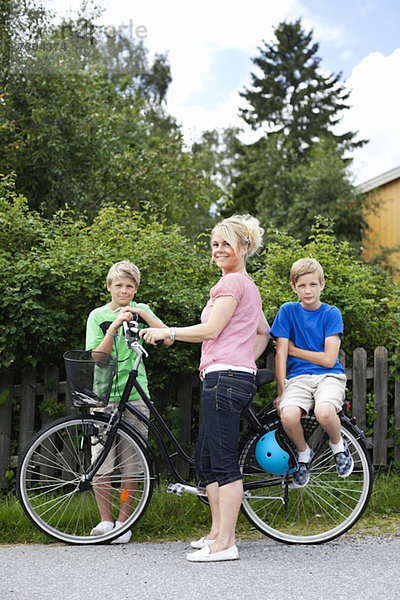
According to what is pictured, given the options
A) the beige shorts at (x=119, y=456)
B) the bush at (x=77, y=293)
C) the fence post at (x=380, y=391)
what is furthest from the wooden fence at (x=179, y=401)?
the beige shorts at (x=119, y=456)

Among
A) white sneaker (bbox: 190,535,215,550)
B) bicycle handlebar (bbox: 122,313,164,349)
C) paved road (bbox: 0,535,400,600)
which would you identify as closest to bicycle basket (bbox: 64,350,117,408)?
bicycle handlebar (bbox: 122,313,164,349)

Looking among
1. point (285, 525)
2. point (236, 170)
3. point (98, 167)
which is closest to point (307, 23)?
point (236, 170)

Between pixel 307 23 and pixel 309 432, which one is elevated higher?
pixel 307 23

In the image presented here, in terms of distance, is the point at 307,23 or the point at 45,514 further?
the point at 307,23

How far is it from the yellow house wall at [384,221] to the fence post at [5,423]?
15.9m

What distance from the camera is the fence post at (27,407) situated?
16.2ft

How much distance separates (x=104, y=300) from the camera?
492 centimetres

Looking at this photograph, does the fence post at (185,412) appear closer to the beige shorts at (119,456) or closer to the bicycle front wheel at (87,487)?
the bicycle front wheel at (87,487)

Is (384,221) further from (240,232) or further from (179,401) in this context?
(240,232)

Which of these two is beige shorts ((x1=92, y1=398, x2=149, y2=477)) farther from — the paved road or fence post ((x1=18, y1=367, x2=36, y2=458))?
fence post ((x1=18, y1=367, x2=36, y2=458))

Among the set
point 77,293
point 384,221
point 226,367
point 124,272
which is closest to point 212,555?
point 226,367

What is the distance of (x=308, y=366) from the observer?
423 centimetres

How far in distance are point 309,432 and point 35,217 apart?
347 cm

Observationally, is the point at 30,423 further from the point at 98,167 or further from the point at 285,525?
the point at 98,167
